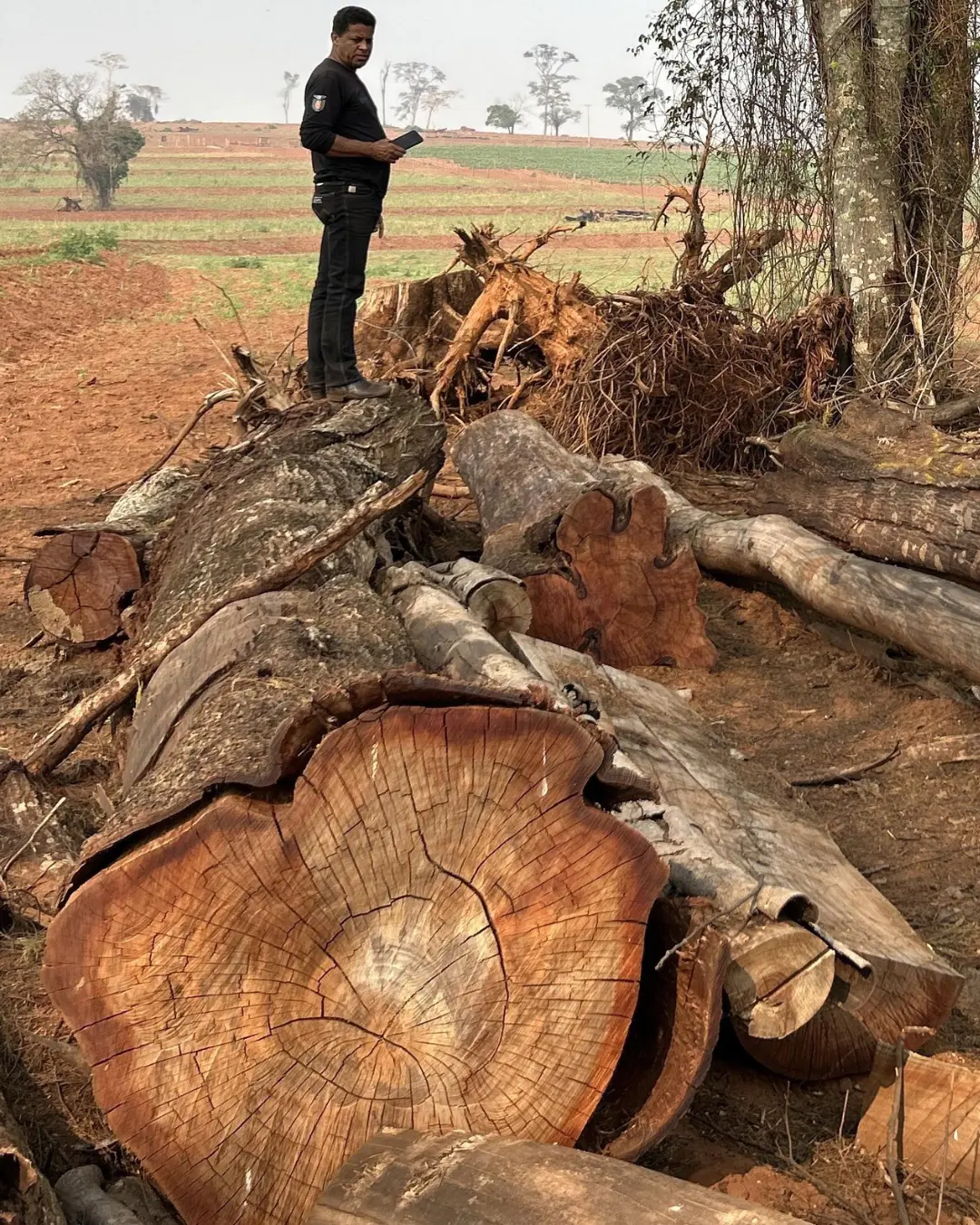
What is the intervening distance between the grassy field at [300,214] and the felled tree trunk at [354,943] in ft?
21.4

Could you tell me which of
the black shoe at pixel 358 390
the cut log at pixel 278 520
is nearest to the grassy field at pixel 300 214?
the black shoe at pixel 358 390

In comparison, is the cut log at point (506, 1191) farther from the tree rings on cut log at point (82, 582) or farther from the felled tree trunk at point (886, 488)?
the tree rings on cut log at point (82, 582)

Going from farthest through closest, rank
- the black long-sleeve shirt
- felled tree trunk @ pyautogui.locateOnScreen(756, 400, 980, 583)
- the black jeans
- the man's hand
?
the black jeans → the man's hand → the black long-sleeve shirt → felled tree trunk @ pyautogui.locateOnScreen(756, 400, 980, 583)

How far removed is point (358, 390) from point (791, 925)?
4.31m

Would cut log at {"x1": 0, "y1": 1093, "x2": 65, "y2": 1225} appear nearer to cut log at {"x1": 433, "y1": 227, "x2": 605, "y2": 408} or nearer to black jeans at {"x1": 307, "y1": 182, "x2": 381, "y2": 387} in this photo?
black jeans at {"x1": 307, "y1": 182, "x2": 381, "y2": 387}

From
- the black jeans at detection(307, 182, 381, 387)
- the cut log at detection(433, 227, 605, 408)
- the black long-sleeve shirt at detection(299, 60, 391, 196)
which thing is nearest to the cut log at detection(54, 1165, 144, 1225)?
the black jeans at detection(307, 182, 381, 387)

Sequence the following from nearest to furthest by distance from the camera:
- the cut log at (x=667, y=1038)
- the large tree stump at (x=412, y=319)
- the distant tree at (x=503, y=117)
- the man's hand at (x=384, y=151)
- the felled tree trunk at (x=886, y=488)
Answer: the cut log at (x=667, y=1038)
the felled tree trunk at (x=886, y=488)
the man's hand at (x=384, y=151)
the large tree stump at (x=412, y=319)
the distant tree at (x=503, y=117)

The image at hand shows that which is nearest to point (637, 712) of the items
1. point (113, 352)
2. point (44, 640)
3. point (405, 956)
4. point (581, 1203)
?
point (405, 956)

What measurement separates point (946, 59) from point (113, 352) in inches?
422

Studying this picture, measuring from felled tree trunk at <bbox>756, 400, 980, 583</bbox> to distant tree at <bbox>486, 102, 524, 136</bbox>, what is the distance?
132490 mm

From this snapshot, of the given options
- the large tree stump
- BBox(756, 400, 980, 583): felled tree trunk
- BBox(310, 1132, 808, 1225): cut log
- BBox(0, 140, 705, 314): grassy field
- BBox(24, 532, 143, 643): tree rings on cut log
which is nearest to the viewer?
BBox(310, 1132, 808, 1225): cut log

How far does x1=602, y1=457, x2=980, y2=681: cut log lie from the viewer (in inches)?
181

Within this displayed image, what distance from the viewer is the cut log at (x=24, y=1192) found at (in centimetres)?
192

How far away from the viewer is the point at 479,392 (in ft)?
31.1
